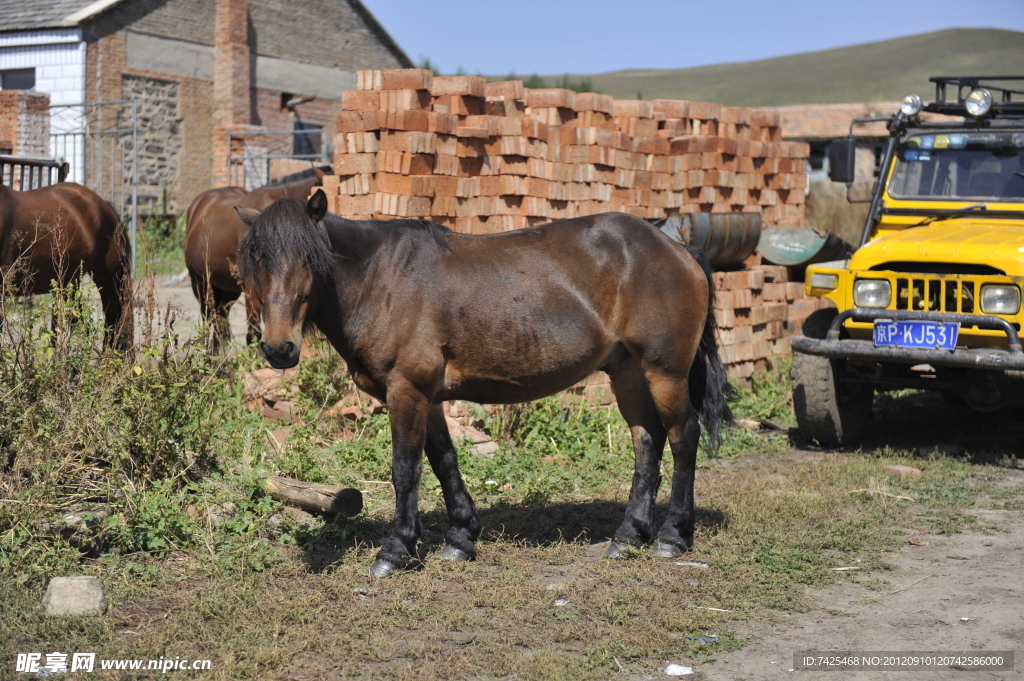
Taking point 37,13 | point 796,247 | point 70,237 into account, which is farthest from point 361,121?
point 37,13

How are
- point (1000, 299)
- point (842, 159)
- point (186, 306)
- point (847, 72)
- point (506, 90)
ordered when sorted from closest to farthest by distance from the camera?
point (1000, 299) → point (842, 159) → point (506, 90) → point (186, 306) → point (847, 72)

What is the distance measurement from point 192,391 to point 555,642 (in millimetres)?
2842

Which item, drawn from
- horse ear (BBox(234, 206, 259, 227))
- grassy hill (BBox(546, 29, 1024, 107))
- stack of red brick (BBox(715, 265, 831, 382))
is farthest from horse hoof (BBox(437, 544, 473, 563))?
grassy hill (BBox(546, 29, 1024, 107))

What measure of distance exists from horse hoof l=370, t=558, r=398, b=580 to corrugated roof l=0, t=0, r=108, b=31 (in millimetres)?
19701

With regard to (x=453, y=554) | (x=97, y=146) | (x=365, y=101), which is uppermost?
(x=97, y=146)

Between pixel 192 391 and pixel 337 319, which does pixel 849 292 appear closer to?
pixel 337 319

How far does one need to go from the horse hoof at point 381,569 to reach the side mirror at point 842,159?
5500 mm

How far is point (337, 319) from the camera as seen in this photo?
16.0ft

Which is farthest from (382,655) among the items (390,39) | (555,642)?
(390,39)

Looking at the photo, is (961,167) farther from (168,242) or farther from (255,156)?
(255,156)

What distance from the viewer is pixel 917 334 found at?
280 inches

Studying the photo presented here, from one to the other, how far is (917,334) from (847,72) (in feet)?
292

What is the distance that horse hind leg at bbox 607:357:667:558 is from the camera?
18.0 ft

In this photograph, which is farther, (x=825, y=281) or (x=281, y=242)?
(x=825, y=281)
